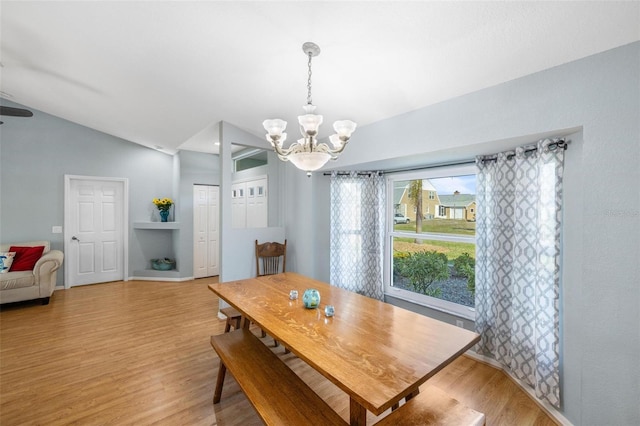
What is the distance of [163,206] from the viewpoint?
210 inches

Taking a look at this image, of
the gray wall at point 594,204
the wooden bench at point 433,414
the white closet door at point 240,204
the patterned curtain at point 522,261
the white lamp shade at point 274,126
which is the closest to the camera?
the wooden bench at point 433,414

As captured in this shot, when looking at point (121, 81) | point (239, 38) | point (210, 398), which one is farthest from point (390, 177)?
point (121, 81)

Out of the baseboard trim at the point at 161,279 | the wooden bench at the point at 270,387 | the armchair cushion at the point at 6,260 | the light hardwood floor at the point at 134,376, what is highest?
the armchair cushion at the point at 6,260

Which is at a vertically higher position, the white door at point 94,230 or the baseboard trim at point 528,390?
the white door at point 94,230

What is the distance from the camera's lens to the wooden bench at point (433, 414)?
1212 millimetres

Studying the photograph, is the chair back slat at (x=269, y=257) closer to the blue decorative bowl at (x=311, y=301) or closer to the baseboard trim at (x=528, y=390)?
the blue decorative bowl at (x=311, y=301)

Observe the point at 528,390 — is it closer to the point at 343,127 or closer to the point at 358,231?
the point at 358,231

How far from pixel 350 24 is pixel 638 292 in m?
2.24

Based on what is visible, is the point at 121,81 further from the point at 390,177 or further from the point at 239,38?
the point at 390,177

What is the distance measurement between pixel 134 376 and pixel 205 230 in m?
3.53

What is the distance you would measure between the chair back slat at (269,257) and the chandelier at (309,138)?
89.7 inches

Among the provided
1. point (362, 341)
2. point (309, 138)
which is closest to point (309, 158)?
point (309, 138)

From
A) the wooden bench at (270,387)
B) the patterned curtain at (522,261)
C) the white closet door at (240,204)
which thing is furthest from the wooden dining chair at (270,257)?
the patterned curtain at (522,261)

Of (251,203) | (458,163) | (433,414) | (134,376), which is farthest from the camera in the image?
(251,203)
